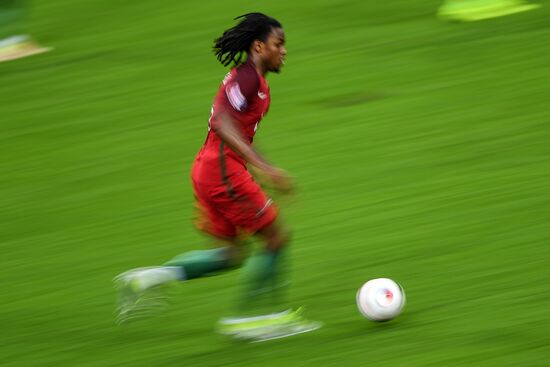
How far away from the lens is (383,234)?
7781 millimetres

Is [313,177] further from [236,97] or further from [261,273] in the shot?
[236,97]

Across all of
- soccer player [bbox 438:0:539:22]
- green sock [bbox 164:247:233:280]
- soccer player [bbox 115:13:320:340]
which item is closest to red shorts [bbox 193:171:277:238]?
soccer player [bbox 115:13:320:340]

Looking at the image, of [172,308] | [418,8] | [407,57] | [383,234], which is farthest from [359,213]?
[418,8]

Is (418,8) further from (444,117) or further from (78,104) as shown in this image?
(78,104)

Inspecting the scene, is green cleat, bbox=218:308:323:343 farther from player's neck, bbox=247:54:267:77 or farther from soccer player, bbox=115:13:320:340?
Answer: player's neck, bbox=247:54:267:77

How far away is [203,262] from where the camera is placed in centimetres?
606

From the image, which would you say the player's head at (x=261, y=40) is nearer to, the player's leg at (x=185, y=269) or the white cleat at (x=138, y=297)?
the player's leg at (x=185, y=269)

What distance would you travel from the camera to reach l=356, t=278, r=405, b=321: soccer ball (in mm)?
6031

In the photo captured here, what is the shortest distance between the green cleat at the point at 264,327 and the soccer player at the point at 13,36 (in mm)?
7868

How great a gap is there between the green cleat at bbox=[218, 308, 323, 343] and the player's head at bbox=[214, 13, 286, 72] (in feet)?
4.67

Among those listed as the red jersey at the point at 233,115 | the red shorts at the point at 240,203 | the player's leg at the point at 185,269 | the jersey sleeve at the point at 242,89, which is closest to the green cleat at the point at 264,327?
the player's leg at the point at 185,269

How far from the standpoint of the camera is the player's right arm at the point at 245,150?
565 cm

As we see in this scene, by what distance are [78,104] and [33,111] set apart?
48cm

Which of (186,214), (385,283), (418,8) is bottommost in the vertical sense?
(385,283)
